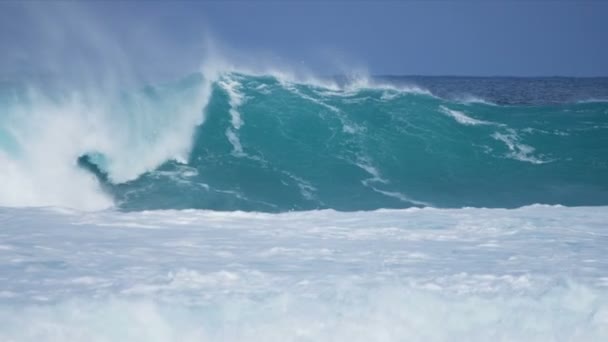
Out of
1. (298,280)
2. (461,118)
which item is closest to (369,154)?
(461,118)

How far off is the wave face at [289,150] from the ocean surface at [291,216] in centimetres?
5

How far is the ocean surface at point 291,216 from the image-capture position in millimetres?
3588

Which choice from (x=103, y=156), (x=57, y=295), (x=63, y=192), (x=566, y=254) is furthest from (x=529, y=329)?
(x=103, y=156)

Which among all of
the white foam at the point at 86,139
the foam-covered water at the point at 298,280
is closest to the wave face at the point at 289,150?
the white foam at the point at 86,139

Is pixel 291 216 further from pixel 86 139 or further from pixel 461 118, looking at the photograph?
pixel 461 118

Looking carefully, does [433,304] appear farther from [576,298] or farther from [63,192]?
[63,192]

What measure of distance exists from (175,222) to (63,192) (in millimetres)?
4038

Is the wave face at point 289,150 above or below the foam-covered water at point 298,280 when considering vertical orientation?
above

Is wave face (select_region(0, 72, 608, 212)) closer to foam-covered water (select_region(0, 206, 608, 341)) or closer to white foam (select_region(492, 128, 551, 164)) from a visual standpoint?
white foam (select_region(492, 128, 551, 164))

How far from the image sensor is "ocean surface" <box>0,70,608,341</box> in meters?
3.59

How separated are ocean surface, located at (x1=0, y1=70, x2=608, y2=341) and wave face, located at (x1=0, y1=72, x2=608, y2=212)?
0.05 m

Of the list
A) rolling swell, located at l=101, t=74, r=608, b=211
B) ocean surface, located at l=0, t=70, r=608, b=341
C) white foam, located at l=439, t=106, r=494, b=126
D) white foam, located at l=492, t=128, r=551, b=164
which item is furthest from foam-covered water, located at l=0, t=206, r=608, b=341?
white foam, located at l=439, t=106, r=494, b=126

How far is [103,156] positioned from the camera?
10.6 m

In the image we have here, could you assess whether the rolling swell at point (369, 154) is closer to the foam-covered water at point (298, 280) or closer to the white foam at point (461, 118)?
the white foam at point (461, 118)
